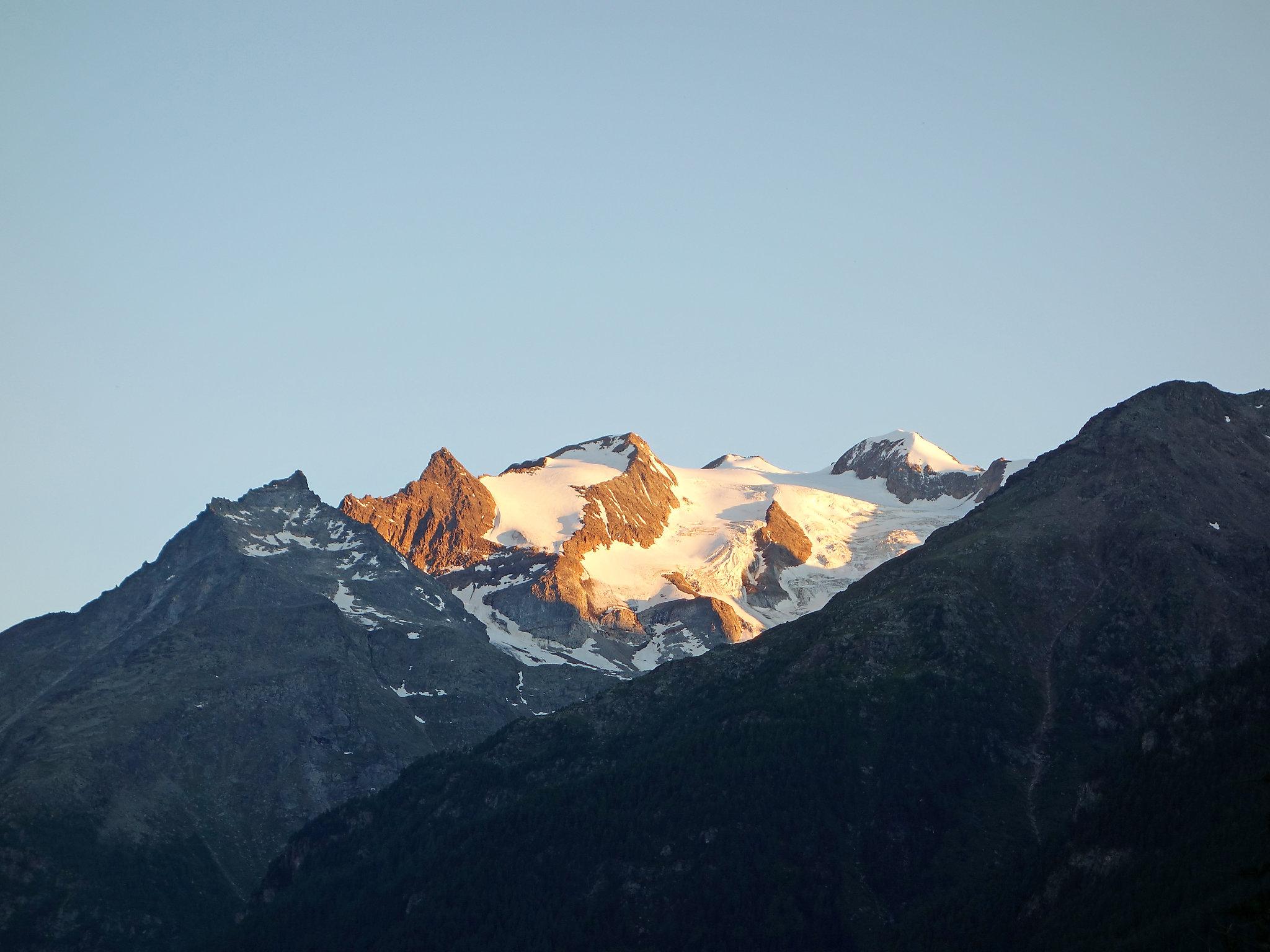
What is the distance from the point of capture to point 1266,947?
186m
